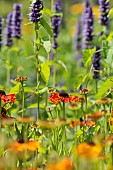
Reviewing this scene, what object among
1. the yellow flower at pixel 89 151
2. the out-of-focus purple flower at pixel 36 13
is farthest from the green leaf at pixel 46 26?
the yellow flower at pixel 89 151

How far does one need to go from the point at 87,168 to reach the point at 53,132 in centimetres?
84

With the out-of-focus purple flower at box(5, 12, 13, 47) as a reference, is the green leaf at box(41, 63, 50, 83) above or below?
below

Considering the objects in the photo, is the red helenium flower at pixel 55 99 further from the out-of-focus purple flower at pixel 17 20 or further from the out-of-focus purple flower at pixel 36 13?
the out-of-focus purple flower at pixel 17 20

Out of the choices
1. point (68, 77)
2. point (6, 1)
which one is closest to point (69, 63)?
point (68, 77)

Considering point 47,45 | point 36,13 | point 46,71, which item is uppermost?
point 36,13

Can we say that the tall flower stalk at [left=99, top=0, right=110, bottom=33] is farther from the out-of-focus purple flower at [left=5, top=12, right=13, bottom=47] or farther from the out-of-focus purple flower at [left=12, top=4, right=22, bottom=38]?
the out-of-focus purple flower at [left=5, top=12, right=13, bottom=47]

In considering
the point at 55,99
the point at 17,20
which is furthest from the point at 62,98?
the point at 17,20

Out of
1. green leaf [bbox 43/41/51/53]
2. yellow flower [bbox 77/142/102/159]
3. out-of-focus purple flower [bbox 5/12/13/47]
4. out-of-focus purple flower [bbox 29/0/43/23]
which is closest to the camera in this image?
yellow flower [bbox 77/142/102/159]

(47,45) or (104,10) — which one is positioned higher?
(104,10)

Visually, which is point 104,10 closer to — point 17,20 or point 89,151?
point 17,20

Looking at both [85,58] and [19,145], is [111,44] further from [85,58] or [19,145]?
[19,145]

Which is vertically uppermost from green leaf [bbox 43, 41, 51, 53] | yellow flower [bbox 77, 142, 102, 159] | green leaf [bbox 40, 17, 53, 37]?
green leaf [bbox 40, 17, 53, 37]

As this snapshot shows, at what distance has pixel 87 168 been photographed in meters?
1.57

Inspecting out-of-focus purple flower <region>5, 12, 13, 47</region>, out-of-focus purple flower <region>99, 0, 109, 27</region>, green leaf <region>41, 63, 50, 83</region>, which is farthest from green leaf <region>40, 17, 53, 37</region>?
out-of-focus purple flower <region>5, 12, 13, 47</region>
